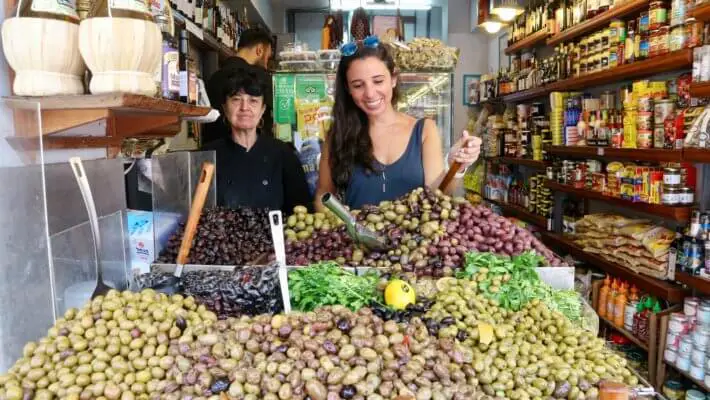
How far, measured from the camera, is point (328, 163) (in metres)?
3.09

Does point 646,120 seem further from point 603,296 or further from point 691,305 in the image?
point 603,296

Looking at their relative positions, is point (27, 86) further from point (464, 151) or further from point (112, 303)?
point (464, 151)

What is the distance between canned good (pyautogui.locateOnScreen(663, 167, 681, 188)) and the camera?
332 cm

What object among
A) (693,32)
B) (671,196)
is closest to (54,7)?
(693,32)

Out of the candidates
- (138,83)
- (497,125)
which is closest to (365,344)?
(138,83)

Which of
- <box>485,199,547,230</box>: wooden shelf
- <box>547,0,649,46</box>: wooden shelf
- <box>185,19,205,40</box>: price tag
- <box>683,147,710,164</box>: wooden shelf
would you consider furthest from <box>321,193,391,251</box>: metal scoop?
<box>485,199,547,230</box>: wooden shelf

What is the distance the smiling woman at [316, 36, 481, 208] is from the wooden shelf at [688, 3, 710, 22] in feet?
4.72

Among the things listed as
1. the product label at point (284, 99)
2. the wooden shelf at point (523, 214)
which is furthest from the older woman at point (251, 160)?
the wooden shelf at point (523, 214)

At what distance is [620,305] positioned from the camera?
382 cm

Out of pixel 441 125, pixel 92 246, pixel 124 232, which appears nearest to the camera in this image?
pixel 92 246

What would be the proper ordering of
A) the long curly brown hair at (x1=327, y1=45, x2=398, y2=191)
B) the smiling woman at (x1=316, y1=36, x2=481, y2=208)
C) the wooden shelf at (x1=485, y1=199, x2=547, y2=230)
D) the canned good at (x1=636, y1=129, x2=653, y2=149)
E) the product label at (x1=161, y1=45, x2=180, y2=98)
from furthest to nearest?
the wooden shelf at (x1=485, y1=199, x2=547, y2=230) < the canned good at (x1=636, y1=129, x2=653, y2=149) < the long curly brown hair at (x1=327, y1=45, x2=398, y2=191) < the smiling woman at (x1=316, y1=36, x2=481, y2=208) < the product label at (x1=161, y1=45, x2=180, y2=98)

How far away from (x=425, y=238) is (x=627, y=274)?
2.20 metres

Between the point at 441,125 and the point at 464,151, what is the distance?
5.88 ft

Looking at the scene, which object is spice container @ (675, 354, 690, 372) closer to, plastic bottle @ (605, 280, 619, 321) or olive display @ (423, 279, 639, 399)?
plastic bottle @ (605, 280, 619, 321)
